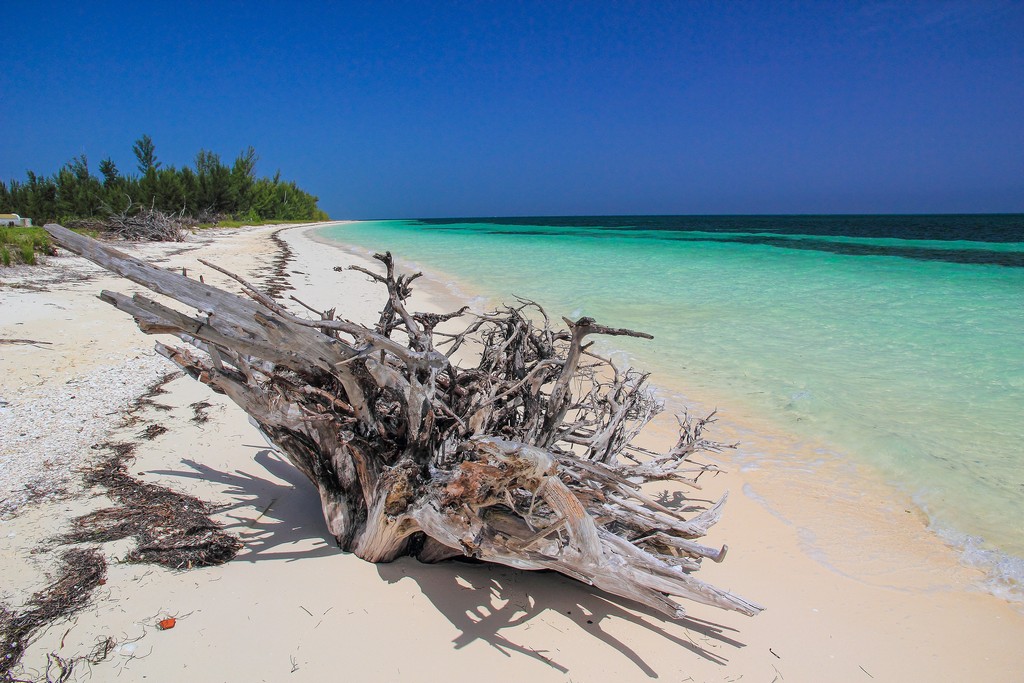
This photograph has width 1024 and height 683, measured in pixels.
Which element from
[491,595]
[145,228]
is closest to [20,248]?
[491,595]

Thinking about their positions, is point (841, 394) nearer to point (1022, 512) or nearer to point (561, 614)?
point (1022, 512)

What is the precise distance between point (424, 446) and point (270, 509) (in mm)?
1022

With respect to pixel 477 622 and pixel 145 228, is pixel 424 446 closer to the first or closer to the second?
pixel 477 622

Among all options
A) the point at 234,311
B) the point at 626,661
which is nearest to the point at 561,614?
the point at 626,661

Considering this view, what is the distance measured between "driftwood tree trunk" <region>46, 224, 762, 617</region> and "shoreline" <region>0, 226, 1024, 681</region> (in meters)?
0.22

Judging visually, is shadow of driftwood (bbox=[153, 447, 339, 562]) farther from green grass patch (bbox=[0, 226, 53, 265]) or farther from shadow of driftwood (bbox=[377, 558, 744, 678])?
green grass patch (bbox=[0, 226, 53, 265])

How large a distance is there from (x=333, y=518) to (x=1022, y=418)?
5.90 metres

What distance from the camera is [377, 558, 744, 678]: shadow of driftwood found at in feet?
6.77

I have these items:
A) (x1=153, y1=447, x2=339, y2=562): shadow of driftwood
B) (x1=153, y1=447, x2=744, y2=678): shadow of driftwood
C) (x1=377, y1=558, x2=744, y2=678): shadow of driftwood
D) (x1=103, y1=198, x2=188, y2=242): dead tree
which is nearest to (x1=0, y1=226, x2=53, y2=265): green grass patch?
(x1=153, y1=447, x2=339, y2=562): shadow of driftwood

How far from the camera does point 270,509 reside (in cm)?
279

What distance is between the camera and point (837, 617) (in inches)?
94.0

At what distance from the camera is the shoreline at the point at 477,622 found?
75.5 inches

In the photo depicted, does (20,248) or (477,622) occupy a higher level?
(20,248)

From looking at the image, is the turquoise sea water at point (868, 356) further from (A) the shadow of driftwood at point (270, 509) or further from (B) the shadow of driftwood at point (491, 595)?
(A) the shadow of driftwood at point (270, 509)
